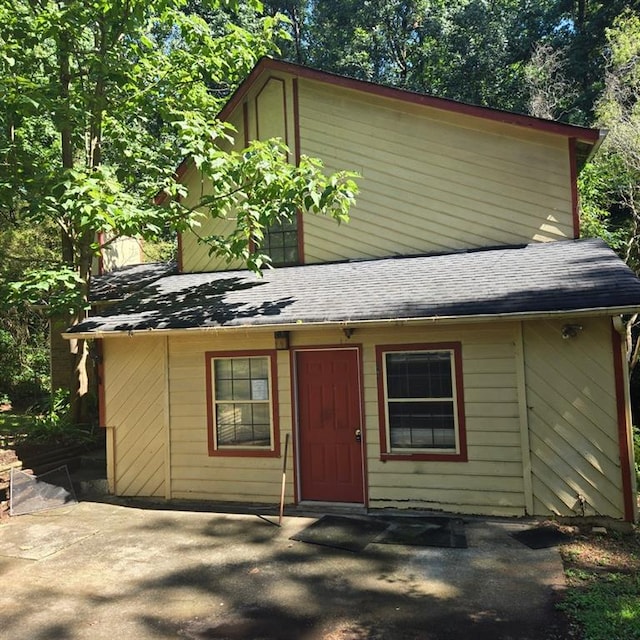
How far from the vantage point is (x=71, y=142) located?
1069 centimetres

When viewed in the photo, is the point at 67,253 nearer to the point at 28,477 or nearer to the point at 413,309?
the point at 28,477

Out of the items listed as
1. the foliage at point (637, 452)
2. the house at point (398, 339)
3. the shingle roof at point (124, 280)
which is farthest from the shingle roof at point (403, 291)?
the foliage at point (637, 452)

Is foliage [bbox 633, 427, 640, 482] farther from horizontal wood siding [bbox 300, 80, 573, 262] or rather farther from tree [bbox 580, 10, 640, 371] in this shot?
horizontal wood siding [bbox 300, 80, 573, 262]

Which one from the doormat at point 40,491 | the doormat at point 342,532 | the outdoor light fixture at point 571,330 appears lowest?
the doormat at point 342,532

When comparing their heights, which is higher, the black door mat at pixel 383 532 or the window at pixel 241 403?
the window at pixel 241 403

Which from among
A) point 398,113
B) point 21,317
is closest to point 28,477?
point 398,113

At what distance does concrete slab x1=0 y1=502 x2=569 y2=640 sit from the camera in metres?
4.59

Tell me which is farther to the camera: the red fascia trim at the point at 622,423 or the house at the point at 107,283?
the house at the point at 107,283

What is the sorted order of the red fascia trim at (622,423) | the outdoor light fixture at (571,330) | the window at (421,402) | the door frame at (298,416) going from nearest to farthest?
the red fascia trim at (622,423) → the outdoor light fixture at (571,330) → the window at (421,402) → the door frame at (298,416)

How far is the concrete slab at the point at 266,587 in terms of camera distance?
4.59m

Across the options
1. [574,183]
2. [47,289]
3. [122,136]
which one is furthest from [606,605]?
[122,136]

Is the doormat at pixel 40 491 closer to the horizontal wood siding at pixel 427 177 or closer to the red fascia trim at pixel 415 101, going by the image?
the horizontal wood siding at pixel 427 177

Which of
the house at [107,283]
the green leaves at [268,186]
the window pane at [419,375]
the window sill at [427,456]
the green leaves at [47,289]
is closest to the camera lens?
the window sill at [427,456]

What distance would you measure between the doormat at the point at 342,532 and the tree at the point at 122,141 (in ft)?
13.1
